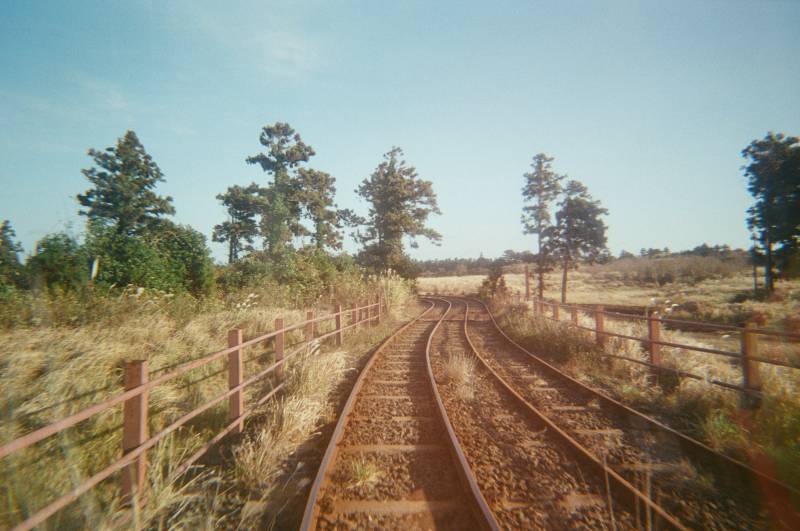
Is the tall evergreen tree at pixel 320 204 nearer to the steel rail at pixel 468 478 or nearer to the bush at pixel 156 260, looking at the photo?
the bush at pixel 156 260

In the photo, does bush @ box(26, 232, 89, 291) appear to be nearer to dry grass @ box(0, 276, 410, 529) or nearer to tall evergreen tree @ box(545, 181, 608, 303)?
dry grass @ box(0, 276, 410, 529)

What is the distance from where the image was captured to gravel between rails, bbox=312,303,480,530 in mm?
3074

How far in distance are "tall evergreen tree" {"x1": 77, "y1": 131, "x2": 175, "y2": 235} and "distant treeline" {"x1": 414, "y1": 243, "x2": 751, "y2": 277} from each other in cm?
2680

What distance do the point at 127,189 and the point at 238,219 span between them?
11932 millimetres

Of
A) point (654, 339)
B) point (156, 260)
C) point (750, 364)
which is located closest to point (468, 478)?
point (750, 364)

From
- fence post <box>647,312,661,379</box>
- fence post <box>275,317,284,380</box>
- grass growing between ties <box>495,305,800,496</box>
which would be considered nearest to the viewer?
grass growing between ties <box>495,305,800,496</box>

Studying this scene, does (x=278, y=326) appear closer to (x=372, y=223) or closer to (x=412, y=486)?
(x=412, y=486)

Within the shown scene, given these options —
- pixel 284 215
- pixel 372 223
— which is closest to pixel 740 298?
pixel 372 223

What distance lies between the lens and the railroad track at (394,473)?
10.00 ft

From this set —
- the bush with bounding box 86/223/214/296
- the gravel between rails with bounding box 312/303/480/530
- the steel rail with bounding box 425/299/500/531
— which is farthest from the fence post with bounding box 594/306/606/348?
the bush with bounding box 86/223/214/296

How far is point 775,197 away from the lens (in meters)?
30.1

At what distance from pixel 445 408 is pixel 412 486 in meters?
2.24

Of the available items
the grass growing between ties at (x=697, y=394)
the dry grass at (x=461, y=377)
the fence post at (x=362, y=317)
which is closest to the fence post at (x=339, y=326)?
the fence post at (x=362, y=317)

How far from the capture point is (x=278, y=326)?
6.11 meters
